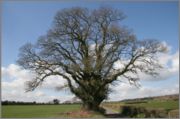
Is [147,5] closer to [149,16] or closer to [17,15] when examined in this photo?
[149,16]

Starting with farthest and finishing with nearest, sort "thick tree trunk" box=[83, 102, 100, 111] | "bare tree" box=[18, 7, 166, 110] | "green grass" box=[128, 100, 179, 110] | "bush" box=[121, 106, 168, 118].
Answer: "thick tree trunk" box=[83, 102, 100, 111], "bare tree" box=[18, 7, 166, 110], "bush" box=[121, 106, 168, 118], "green grass" box=[128, 100, 179, 110]

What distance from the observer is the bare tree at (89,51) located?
8523 millimetres

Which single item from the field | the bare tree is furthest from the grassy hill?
the bare tree

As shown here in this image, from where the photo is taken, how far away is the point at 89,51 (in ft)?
29.4

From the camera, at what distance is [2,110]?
778 cm

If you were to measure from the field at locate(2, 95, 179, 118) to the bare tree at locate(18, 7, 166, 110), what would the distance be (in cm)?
54

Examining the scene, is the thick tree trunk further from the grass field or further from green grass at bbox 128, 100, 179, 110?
green grass at bbox 128, 100, 179, 110

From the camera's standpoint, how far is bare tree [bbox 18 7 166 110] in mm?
8523

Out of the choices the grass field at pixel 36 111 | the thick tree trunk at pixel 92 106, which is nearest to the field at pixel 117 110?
the grass field at pixel 36 111

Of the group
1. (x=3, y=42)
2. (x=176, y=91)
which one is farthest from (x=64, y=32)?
(x=176, y=91)

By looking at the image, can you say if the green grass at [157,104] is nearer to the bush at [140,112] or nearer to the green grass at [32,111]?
the bush at [140,112]

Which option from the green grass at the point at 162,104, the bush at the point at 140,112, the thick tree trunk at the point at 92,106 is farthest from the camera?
the thick tree trunk at the point at 92,106

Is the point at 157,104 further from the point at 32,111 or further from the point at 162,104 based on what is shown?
the point at 32,111

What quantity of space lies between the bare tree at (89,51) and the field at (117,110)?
54cm
